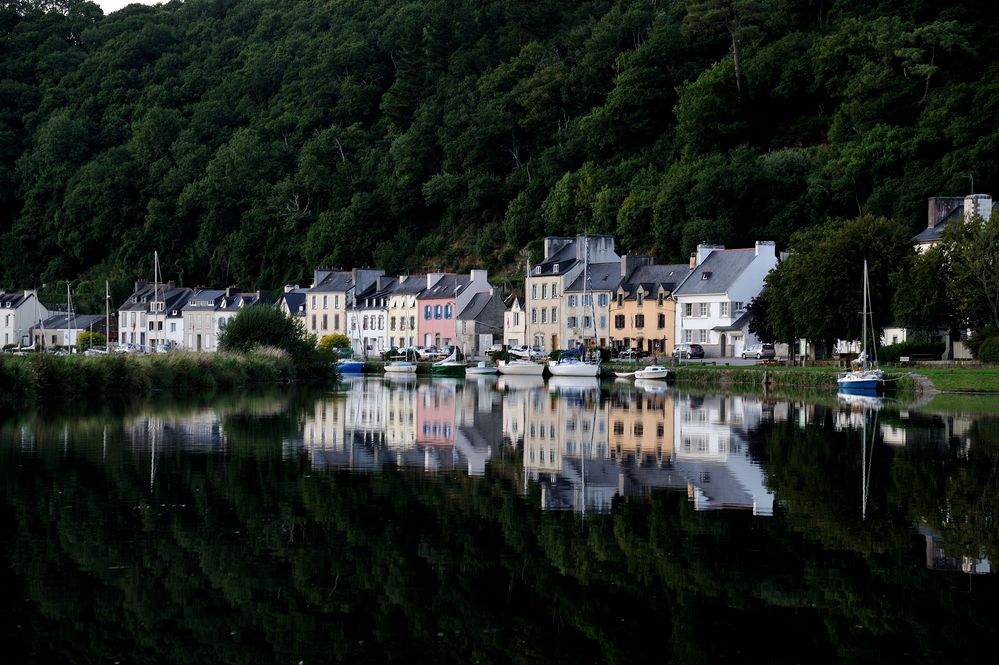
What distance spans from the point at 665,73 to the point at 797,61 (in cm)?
1408

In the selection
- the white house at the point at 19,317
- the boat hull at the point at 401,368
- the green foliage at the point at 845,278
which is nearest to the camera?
the green foliage at the point at 845,278

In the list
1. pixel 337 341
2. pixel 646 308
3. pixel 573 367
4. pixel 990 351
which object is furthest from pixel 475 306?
pixel 990 351

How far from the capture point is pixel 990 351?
54.5 meters

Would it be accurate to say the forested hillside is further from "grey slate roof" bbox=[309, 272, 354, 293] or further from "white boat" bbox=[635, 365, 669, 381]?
"white boat" bbox=[635, 365, 669, 381]

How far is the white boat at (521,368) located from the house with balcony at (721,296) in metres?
10.4

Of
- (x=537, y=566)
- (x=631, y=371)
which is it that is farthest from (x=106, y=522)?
(x=631, y=371)

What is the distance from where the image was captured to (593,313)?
288ft

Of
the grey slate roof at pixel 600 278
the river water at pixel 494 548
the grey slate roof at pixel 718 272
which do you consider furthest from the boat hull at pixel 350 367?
the river water at pixel 494 548

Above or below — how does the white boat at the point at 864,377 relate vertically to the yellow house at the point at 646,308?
below

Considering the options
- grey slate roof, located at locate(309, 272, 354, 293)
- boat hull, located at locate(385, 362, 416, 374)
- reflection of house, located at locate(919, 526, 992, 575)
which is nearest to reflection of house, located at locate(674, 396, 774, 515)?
reflection of house, located at locate(919, 526, 992, 575)

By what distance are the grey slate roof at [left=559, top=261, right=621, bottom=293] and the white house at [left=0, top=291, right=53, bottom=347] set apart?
57.7 m

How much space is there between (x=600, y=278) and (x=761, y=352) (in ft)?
62.9

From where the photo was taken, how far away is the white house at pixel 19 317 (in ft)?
396

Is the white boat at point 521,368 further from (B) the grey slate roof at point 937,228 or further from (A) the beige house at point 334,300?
(A) the beige house at point 334,300
